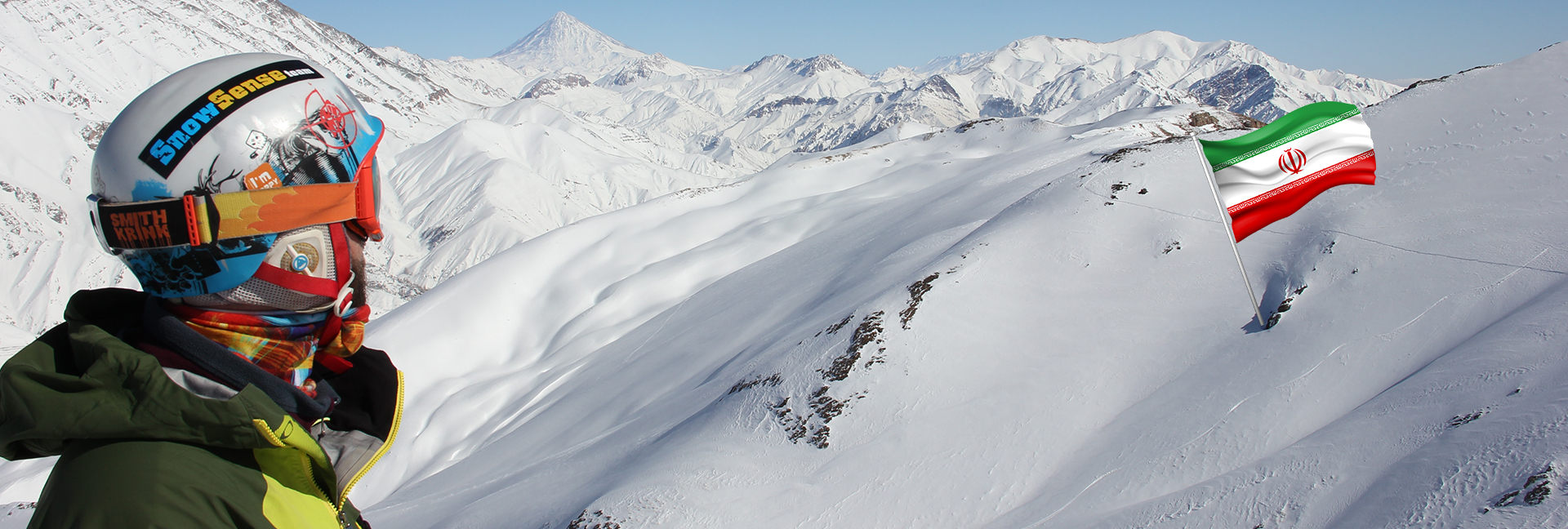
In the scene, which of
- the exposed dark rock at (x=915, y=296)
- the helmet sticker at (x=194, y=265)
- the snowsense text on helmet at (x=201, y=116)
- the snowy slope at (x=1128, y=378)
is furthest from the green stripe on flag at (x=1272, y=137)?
the helmet sticker at (x=194, y=265)

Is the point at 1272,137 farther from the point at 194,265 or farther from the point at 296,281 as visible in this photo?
the point at 194,265

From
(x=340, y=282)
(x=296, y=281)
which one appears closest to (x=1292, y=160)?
(x=340, y=282)

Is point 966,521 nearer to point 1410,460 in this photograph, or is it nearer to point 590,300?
point 1410,460

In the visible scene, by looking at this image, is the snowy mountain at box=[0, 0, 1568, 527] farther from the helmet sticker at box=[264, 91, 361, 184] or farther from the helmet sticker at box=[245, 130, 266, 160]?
the helmet sticker at box=[245, 130, 266, 160]

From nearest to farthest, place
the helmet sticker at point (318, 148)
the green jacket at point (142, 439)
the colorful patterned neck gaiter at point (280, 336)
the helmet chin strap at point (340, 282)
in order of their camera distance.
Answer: the green jacket at point (142, 439) < the colorful patterned neck gaiter at point (280, 336) < the helmet sticker at point (318, 148) < the helmet chin strap at point (340, 282)

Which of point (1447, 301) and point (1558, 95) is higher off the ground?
point (1558, 95)

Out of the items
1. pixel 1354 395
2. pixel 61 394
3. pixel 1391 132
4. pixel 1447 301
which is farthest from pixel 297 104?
pixel 1391 132

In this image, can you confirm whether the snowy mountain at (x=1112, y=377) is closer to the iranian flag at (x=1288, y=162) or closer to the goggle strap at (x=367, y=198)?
the iranian flag at (x=1288, y=162)
